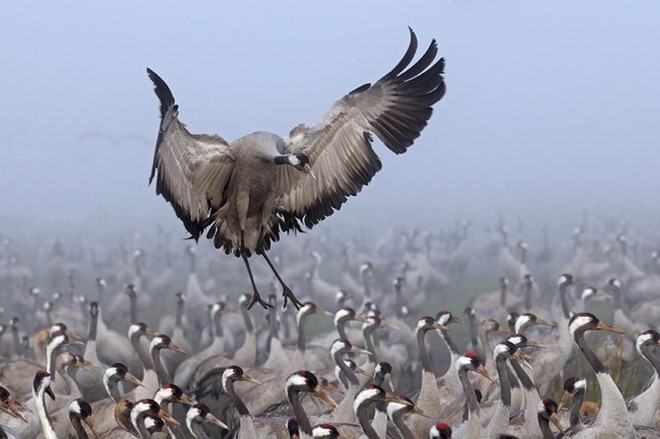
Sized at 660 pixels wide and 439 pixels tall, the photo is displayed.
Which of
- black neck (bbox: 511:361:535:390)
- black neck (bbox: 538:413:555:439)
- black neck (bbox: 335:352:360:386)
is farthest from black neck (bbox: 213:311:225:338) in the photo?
Result: black neck (bbox: 538:413:555:439)

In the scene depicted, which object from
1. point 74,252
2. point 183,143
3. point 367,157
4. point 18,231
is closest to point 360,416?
point 367,157

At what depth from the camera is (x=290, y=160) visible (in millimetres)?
4988

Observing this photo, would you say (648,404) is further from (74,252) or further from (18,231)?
(18,231)

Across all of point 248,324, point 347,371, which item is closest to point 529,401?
point 347,371

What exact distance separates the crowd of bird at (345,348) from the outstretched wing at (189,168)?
1086 millimetres

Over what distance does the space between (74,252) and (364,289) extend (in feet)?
24.8

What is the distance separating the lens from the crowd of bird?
6000 millimetres

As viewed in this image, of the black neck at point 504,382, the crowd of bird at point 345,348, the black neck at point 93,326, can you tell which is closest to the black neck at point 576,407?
the crowd of bird at point 345,348

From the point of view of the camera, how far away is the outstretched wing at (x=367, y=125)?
5.35 metres

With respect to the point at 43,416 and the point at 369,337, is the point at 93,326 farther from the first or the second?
the point at 43,416

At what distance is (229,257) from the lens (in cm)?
1642

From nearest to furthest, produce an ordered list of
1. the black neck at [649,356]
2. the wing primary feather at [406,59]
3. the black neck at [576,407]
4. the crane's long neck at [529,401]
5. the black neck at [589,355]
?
the wing primary feather at [406,59], the black neck at [576,407], the black neck at [589,355], the crane's long neck at [529,401], the black neck at [649,356]

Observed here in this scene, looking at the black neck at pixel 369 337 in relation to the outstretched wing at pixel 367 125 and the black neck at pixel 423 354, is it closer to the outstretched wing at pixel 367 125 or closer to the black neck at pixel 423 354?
the black neck at pixel 423 354

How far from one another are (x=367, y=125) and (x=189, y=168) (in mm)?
920
